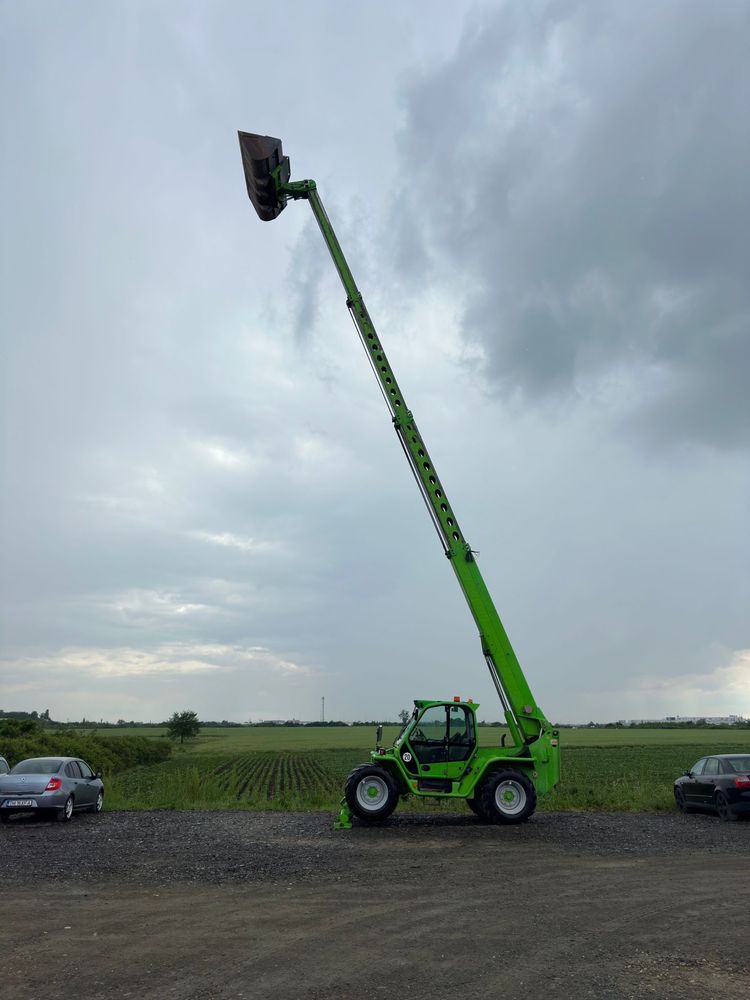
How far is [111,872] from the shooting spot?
38.2ft

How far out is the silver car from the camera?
17.8 meters

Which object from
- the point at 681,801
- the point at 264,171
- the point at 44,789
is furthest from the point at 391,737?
the point at 264,171

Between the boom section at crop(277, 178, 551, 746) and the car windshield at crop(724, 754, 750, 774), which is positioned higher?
the boom section at crop(277, 178, 551, 746)

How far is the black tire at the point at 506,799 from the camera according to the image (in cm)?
1614

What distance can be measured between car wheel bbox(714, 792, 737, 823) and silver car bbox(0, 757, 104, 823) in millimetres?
14337

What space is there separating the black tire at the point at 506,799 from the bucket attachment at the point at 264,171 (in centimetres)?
1299

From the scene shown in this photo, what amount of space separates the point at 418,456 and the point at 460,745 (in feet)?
19.7

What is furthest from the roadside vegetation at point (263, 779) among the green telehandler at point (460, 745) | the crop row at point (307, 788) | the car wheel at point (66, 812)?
the car wheel at point (66, 812)

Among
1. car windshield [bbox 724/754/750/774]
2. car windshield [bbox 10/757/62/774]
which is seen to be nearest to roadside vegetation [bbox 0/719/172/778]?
car windshield [bbox 10/757/62/774]

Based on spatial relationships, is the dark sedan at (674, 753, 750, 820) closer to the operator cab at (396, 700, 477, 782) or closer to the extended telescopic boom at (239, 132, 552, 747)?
the extended telescopic boom at (239, 132, 552, 747)

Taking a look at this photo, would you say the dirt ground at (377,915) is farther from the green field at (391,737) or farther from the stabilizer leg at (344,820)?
the green field at (391,737)

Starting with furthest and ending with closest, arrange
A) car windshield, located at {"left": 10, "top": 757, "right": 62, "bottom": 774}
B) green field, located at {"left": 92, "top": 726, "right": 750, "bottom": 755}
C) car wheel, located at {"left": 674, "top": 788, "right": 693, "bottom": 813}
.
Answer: green field, located at {"left": 92, "top": 726, "right": 750, "bottom": 755}, car wheel, located at {"left": 674, "top": 788, "right": 693, "bottom": 813}, car windshield, located at {"left": 10, "top": 757, "right": 62, "bottom": 774}

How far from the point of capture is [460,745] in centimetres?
1639

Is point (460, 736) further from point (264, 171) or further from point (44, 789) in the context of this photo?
point (264, 171)
